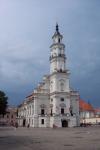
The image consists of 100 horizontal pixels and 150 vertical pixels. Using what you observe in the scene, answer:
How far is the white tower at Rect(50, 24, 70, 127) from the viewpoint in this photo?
8912 centimetres

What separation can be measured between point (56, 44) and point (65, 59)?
5482mm

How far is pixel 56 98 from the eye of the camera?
89562 millimetres

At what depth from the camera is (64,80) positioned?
92125 millimetres

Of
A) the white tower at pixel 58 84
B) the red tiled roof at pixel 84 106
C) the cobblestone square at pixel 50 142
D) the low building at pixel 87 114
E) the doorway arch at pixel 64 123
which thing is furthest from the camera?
the red tiled roof at pixel 84 106

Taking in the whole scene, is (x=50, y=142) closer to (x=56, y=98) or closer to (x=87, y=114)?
(x=56, y=98)

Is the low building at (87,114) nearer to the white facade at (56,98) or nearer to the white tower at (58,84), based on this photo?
the white facade at (56,98)

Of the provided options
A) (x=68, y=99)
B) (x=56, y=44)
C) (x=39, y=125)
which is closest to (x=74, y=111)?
(x=68, y=99)

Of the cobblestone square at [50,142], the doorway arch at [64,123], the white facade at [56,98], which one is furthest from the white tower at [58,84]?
the cobblestone square at [50,142]

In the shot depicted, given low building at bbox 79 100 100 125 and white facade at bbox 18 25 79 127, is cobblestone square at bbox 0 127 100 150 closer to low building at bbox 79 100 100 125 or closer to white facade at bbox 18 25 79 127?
white facade at bbox 18 25 79 127

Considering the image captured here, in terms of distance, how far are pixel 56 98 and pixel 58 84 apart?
4392mm

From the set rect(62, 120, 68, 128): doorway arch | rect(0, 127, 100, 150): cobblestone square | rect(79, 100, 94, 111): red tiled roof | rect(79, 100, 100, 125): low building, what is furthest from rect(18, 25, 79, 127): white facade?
rect(0, 127, 100, 150): cobblestone square

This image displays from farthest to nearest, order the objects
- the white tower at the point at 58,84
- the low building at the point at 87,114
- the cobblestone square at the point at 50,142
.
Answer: the low building at the point at 87,114, the white tower at the point at 58,84, the cobblestone square at the point at 50,142

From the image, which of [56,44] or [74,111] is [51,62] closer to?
[56,44]

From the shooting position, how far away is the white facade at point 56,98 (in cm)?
8919
